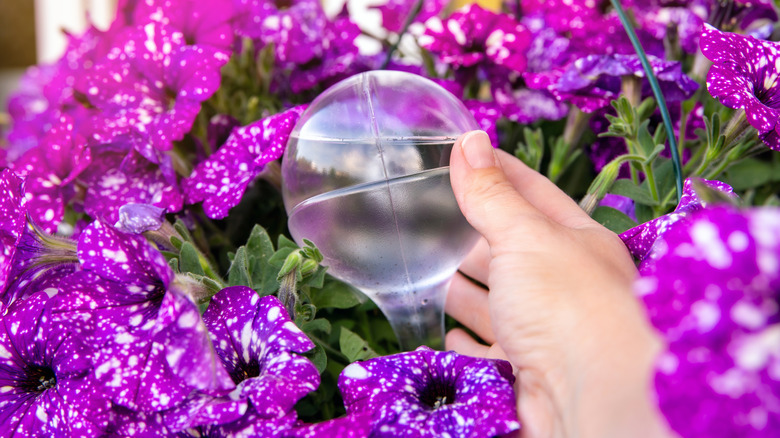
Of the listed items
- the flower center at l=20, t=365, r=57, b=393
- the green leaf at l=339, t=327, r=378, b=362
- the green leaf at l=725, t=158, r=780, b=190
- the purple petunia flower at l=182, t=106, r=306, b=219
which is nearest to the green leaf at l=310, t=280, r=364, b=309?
the green leaf at l=339, t=327, r=378, b=362

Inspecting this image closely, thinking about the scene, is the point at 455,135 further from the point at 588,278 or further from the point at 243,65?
the point at 243,65

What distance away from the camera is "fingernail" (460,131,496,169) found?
1.74ft

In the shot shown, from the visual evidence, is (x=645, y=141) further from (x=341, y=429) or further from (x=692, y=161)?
(x=341, y=429)

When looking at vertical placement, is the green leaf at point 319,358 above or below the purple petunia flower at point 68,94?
below

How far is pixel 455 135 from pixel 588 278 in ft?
0.65

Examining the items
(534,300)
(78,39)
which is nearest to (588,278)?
(534,300)

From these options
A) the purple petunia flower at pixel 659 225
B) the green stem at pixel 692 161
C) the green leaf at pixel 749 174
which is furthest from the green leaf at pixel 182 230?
the green leaf at pixel 749 174

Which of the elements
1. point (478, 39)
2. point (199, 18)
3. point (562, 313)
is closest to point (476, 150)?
point (562, 313)

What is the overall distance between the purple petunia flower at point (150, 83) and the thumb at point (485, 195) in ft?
1.19

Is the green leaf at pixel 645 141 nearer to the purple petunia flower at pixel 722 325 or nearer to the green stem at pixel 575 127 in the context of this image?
the green stem at pixel 575 127

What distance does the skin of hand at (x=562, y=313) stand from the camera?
1.27 feet

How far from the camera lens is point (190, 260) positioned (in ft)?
1.93

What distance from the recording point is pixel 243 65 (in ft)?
3.11

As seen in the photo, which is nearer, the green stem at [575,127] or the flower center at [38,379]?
the flower center at [38,379]
